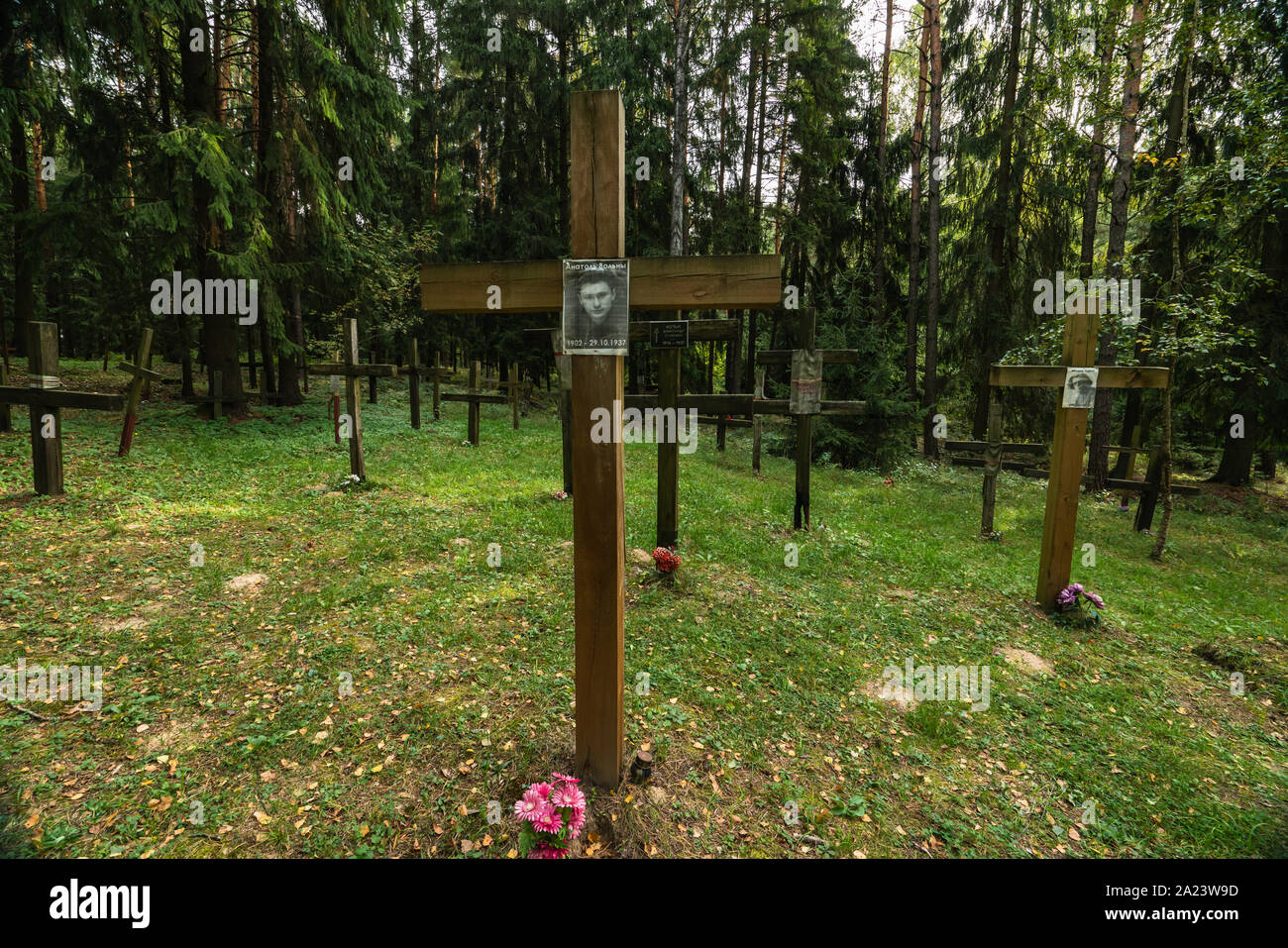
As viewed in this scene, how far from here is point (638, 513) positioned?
27.5 ft

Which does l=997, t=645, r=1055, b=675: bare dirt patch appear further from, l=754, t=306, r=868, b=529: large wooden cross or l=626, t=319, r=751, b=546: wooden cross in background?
l=626, t=319, r=751, b=546: wooden cross in background

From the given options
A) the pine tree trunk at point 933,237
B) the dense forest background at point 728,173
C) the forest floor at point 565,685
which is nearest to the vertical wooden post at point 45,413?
the forest floor at point 565,685

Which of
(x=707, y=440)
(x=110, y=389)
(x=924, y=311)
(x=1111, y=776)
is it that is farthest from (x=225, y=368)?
(x=924, y=311)

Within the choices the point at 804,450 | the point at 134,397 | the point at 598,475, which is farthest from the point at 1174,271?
the point at 134,397

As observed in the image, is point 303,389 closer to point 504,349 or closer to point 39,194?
point 504,349

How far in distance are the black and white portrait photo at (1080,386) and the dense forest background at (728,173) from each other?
2.63 meters

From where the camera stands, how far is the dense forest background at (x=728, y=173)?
28.1 feet

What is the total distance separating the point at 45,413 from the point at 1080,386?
11756mm

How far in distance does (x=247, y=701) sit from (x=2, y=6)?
11603 millimetres

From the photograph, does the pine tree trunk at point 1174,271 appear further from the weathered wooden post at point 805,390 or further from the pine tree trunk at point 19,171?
the pine tree trunk at point 19,171

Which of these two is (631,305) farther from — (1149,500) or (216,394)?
(216,394)

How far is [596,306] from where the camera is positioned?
269 centimetres

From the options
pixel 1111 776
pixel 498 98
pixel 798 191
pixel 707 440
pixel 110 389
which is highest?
pixel 498 98

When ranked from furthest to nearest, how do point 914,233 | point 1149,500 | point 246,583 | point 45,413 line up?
point 914,233 → point 1149,500 → point 45,413 → point 246,583
